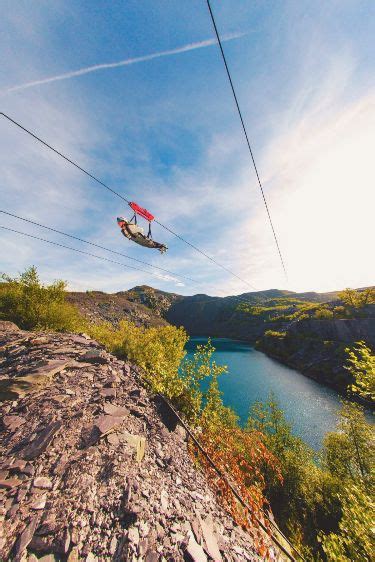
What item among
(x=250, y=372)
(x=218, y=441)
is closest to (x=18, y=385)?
(x=218, y=441)

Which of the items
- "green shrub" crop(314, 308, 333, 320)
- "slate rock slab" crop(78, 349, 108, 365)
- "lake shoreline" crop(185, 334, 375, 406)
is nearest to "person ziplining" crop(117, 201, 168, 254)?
"slate rock slab" crop(78, 349, 108, 365)

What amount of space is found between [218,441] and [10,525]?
1072cm

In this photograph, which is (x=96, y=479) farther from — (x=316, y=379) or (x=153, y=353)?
(x=316, y=379)

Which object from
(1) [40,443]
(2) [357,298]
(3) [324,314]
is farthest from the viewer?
(3) [324,314]

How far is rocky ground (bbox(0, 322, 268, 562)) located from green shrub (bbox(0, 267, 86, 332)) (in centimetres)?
1161

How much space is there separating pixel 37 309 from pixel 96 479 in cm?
2080

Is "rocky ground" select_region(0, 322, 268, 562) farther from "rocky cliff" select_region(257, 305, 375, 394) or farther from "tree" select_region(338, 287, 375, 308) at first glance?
"tree" select_region(338, 287, 375, 308)

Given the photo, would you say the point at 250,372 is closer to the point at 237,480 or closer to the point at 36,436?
the point at 237,480

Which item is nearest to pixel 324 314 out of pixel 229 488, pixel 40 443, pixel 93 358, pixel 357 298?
pixel 357 298

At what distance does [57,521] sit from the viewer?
5.49 meters

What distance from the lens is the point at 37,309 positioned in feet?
→ 76.3

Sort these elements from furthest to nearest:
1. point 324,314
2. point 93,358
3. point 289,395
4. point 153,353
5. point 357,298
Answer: point 324,314, point 357,298, point 289,395, point 153,353, point 93,358

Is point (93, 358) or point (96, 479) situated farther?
point (93, 358)

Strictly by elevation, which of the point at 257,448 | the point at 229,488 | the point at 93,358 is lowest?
the point at 257,448
